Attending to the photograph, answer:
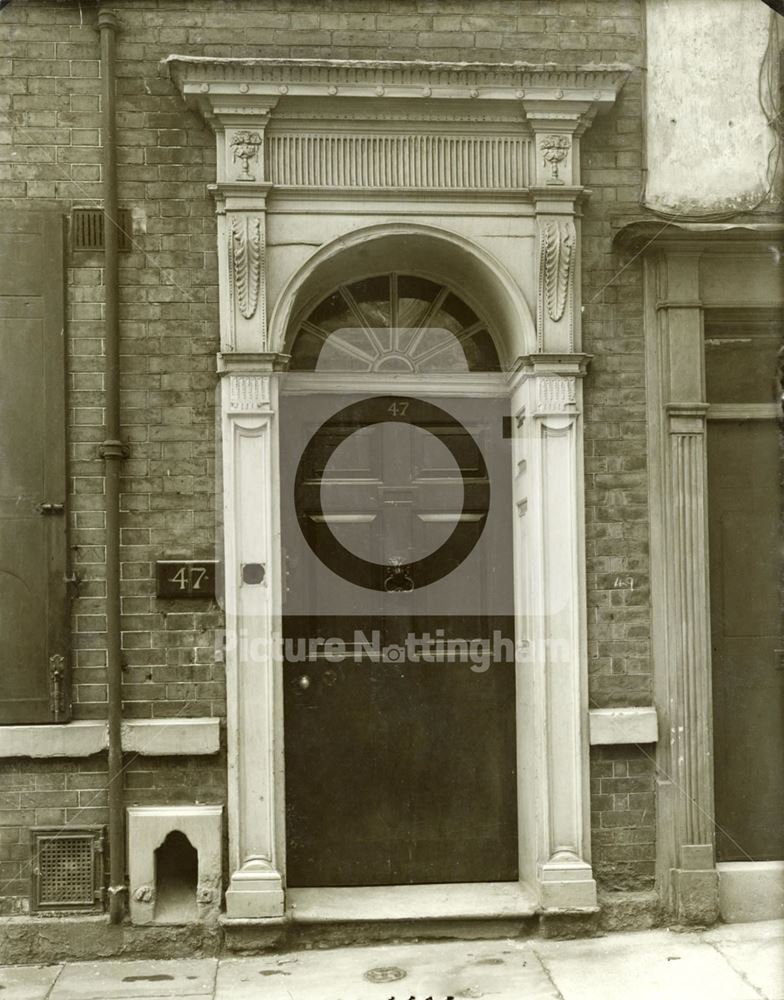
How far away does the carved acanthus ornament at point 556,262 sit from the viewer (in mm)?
5355

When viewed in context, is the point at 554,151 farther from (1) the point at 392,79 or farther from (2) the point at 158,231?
(2) the point at 158,231

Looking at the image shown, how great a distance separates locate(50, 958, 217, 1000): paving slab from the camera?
4766mm

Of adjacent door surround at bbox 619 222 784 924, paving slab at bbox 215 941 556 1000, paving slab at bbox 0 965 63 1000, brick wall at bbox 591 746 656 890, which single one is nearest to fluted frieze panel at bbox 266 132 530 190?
adjacent door surround at bbox 619 222 784 924

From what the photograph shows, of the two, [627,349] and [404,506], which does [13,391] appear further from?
[627,349]

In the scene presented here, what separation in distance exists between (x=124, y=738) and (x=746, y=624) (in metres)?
3.30

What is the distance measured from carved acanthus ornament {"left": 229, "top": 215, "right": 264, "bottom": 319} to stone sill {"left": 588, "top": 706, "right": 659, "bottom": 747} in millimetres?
2736

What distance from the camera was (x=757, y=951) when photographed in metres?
5.06

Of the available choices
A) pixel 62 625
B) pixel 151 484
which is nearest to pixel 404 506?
pixel 151 484

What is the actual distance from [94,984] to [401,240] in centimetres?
394

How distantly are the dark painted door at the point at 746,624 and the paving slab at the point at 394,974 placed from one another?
147cm

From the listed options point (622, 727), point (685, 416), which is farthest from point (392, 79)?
point (622, 727)

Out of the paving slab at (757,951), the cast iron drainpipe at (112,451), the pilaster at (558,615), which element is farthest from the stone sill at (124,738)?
the paving slab at (757,951)

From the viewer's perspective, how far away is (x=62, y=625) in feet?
17.0

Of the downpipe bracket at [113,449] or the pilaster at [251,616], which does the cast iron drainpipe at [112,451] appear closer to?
the downpipe bracket at [113,449]
